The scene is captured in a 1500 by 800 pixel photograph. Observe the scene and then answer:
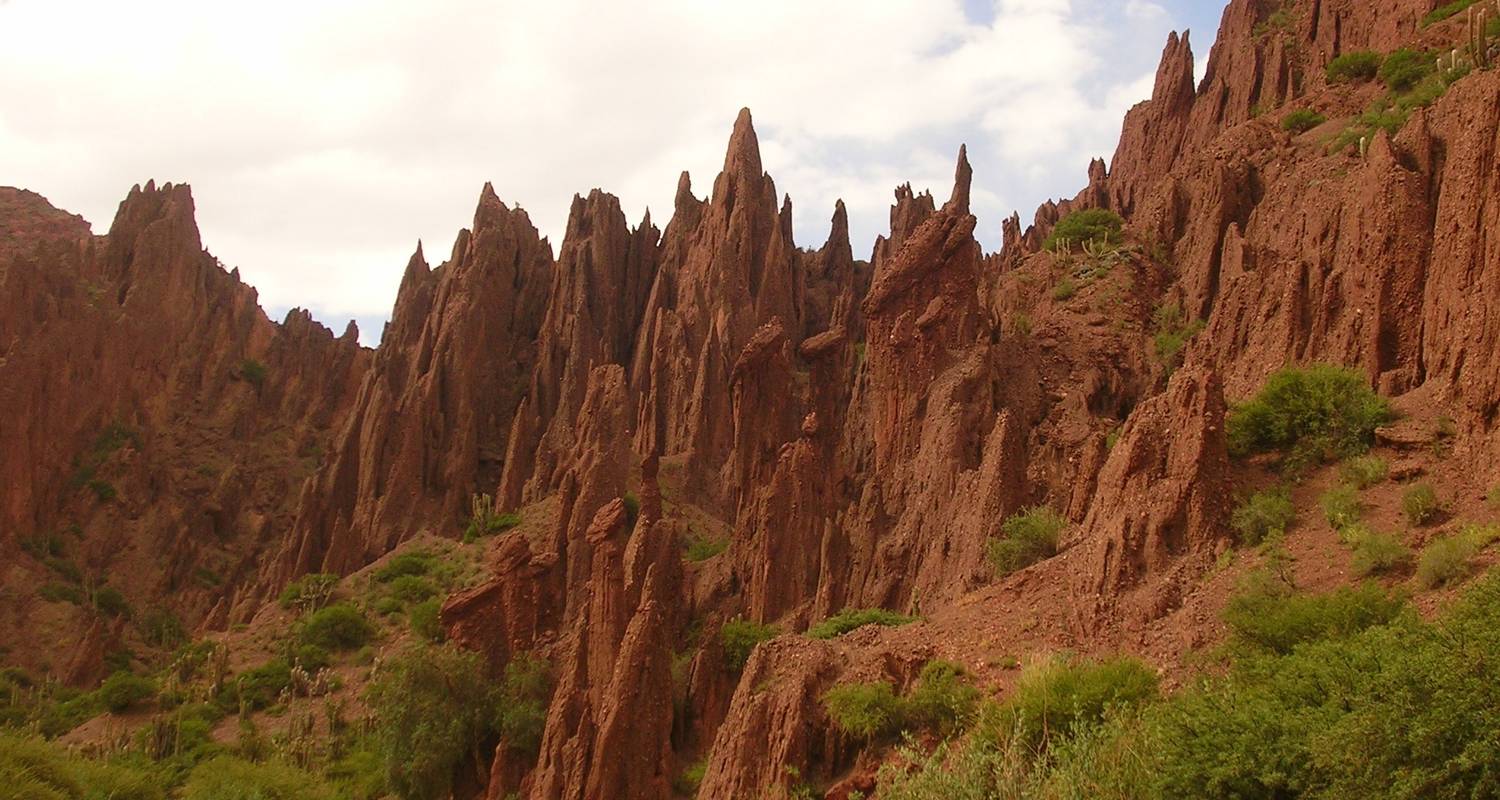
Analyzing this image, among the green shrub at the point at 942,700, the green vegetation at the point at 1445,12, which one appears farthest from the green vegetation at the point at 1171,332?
the green shrub at the point at 942,700

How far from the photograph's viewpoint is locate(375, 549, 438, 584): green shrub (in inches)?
2209

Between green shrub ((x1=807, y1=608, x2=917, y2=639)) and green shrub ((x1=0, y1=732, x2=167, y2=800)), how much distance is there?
15809 millimetres

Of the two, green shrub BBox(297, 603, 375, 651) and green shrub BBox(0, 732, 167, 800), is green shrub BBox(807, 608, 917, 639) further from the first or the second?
green shrub BBox(297, 603, 375, 651)

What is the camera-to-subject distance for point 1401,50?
45.3 metres

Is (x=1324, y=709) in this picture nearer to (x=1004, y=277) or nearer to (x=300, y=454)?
(x=1004, y=277)

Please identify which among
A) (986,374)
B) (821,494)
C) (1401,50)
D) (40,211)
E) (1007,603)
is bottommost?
(1007,603)

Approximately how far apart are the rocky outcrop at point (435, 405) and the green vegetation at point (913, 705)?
144 ft

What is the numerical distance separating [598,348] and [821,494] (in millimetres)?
36984

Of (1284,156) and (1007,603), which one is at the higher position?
(1284,156)

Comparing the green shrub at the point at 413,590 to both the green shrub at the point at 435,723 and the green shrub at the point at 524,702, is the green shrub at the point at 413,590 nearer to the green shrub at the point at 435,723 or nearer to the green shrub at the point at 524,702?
the green shrub at the point at 435,723

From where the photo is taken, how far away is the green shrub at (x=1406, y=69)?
43.5 m

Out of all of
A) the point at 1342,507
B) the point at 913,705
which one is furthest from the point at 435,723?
the point at 1342,507

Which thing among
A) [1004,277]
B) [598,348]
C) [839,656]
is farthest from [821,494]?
[598,348]

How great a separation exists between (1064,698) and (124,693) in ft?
128
